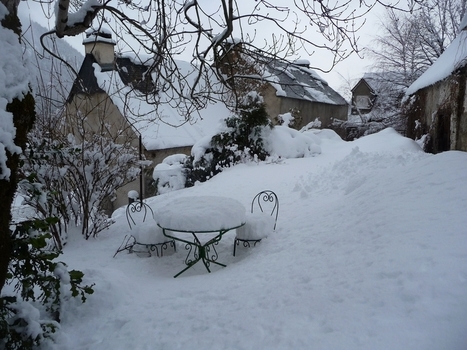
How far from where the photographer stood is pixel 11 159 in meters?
2.03

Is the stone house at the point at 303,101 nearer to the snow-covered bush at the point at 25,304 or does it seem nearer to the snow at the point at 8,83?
the snow at the point at 8,83

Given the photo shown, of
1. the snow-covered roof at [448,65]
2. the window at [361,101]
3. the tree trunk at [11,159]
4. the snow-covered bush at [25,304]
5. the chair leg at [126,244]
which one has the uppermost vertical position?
the window at [361,101]

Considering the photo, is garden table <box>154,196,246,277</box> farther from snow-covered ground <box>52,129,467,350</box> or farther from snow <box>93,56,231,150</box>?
snow <box>93,56,231,150</box>

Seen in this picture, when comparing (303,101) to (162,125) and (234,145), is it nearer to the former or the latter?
(162,125)

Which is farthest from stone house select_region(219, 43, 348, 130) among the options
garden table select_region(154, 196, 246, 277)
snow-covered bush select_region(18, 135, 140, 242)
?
garden table select_region(154, 196, 246, 277)

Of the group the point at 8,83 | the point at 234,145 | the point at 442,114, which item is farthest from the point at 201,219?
the point at 442,114

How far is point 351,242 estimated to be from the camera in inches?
135

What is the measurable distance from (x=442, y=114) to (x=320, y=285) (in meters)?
9.75

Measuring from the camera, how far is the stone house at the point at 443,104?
8.97 metres

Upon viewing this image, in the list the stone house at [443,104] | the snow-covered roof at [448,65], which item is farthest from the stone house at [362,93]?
the snow-covered roof at [448,65]

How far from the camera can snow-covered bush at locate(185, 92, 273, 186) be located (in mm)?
A: 10930

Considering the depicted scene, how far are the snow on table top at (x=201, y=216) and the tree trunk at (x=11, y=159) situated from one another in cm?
202

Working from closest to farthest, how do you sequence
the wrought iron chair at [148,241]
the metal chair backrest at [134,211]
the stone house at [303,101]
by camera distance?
the wrought iron chair at [148,241]
the metal chair backrest at [134,211]
the stone house at [303,101]

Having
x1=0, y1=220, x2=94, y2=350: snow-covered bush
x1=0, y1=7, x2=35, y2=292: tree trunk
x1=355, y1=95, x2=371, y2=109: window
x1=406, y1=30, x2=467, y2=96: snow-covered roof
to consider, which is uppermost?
x1=355, y1=95, x2=371, y2=109: window
